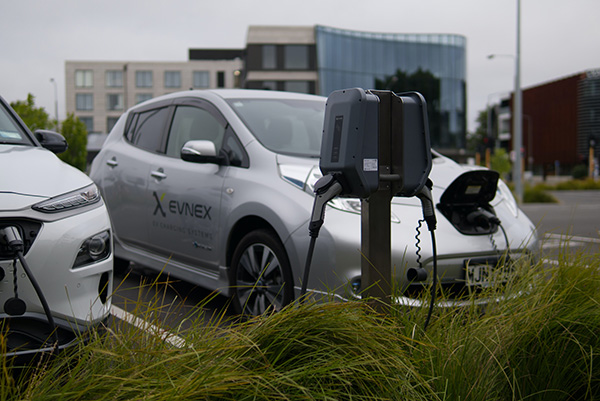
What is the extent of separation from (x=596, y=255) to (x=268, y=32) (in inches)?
2426

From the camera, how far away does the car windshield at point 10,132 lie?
385cm

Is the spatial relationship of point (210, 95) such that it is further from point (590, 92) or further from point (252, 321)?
point (590, 92)

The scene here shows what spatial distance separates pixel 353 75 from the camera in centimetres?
5897

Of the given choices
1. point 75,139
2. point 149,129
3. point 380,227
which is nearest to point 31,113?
point 75,139

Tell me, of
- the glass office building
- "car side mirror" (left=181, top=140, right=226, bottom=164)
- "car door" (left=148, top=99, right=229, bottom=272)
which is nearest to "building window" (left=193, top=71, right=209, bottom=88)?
the glass office building

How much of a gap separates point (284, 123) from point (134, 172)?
152cm

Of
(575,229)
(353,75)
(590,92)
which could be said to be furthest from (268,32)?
(575,229)

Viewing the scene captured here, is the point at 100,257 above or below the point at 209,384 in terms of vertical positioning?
above

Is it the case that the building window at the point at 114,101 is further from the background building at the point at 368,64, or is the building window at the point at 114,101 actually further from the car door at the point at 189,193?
the car door at the point at 189,193

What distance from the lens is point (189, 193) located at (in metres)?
4.92

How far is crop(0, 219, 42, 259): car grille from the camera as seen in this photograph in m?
2.79

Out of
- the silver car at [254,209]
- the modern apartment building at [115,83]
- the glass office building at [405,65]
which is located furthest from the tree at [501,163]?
the modern apartment building at [115,83]

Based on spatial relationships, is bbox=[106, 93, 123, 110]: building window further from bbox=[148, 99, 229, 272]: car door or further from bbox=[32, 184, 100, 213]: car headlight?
bbox=[32, 184, 100, 213]: car headlight

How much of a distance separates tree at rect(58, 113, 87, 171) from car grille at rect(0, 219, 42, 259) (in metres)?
12.6
